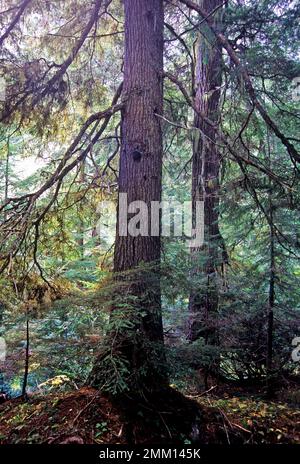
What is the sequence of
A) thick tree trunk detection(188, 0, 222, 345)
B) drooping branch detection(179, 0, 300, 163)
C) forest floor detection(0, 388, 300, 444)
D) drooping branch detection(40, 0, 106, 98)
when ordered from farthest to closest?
thick tree trunk detection(188, 0, 222, 345)
drooping branch detection(40, 0, 106, 98)
drooping branch detection(179, 0, 300, 163)
forest floor detection(0, 388, 300, 444)

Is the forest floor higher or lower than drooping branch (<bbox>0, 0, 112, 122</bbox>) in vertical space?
lower

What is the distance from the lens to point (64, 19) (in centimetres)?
481

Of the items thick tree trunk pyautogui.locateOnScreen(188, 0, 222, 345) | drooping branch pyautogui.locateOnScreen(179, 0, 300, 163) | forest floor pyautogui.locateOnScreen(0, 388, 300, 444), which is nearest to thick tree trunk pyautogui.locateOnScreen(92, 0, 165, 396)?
forest floor pyautogui.locateOnScreen(0, 388, 300, 444)

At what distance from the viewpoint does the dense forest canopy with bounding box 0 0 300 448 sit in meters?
2.89

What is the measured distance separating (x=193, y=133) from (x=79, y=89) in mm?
2417

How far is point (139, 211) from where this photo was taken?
11.0 ft

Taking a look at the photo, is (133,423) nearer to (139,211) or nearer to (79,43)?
(139,211)

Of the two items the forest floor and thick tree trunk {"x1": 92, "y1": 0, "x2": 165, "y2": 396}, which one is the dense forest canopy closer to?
thick tree trunk {"x1": 92, "y1": 0, "x2": 165, "y2": 396}

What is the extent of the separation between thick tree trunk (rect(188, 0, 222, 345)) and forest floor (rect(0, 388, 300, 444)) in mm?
1211

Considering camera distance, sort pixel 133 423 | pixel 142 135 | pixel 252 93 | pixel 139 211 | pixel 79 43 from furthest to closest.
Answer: pixel 79 43
pixel 142 135
pixel 139 211
pixel 252 93
pixel 133 423

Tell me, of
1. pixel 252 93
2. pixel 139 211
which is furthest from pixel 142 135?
pixel 252 93

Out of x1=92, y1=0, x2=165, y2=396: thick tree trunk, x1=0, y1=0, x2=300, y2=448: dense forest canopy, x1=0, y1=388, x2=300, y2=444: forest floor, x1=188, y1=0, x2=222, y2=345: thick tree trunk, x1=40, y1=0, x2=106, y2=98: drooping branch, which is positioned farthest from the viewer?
x1=188, y1=0, x2=222, y2=345: thick tree trunk

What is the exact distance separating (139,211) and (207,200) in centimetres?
268
